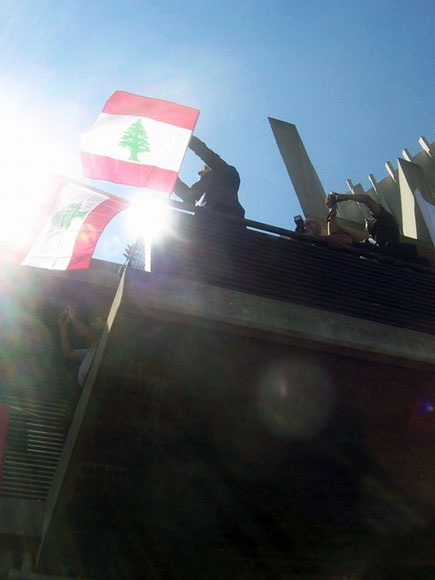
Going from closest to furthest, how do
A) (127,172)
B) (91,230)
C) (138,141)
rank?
(91,230)
(127,172)
(138,141)

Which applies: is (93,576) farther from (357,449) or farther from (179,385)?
(357,449)

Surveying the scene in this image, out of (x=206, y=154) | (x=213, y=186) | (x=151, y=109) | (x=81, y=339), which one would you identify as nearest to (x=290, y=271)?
(x=213, y=186)

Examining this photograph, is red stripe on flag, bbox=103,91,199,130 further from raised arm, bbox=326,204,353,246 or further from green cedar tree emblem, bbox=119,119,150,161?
raised arm, bbox=326,204,353,246

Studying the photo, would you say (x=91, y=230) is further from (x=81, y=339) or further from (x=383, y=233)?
(x=383, y=233)

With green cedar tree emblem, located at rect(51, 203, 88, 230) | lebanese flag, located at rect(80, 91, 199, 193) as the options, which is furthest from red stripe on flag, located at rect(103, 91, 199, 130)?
green cedar tree emblem, located at rect(51, 203, 88, 230)

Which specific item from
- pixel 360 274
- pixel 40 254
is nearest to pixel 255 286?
pixel 360 274

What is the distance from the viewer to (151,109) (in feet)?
26.8

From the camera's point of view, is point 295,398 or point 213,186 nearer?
point 295,398

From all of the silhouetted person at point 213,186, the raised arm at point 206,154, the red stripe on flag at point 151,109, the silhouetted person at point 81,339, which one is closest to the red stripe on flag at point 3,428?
the silhouetted person at point 81,339

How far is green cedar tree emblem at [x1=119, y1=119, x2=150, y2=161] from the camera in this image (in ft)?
24.1

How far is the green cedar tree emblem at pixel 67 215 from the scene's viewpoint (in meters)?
6.62

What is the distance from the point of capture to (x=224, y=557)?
5.50 metres

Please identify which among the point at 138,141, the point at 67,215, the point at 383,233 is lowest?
the point at 67,215

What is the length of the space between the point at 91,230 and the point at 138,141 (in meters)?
1.71
